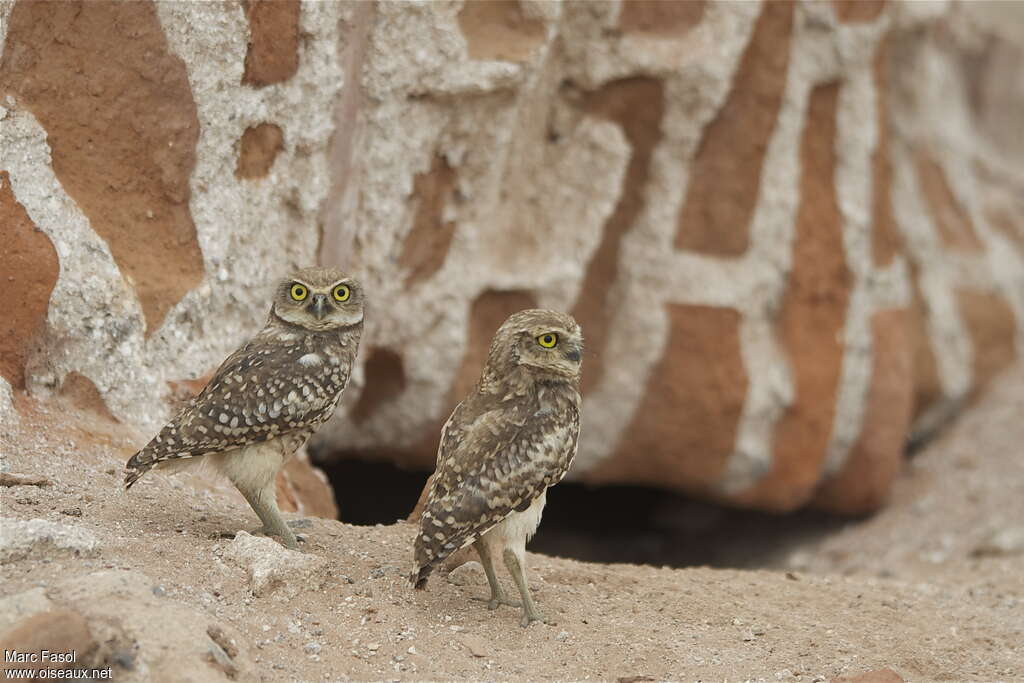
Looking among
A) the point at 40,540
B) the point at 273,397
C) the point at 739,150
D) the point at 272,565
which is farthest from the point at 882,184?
the point at 40,540

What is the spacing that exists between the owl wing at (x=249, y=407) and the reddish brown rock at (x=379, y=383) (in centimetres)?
254

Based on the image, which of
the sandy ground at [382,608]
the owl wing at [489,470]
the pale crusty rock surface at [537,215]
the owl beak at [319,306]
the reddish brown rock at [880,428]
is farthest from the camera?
the reddish brown rock at [880,428]

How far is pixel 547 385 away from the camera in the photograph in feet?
15.3

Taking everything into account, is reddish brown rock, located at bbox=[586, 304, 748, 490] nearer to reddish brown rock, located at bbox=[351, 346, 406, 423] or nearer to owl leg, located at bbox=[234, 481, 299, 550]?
reddish brown rock, located at bbox=[351, 346, 406, 423]

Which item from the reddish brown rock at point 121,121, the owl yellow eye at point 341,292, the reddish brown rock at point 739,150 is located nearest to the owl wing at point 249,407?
the owl yellow eye at point 341,292

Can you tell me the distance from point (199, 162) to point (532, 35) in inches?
80.5

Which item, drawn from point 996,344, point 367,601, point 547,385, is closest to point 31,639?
point 367,601

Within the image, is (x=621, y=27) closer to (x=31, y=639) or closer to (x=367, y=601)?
(x=367, y=601)

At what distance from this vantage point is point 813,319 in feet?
27.4

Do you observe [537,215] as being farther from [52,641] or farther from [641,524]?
[52,641]

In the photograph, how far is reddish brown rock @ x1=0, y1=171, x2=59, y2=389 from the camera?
500 cm

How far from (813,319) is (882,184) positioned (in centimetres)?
116

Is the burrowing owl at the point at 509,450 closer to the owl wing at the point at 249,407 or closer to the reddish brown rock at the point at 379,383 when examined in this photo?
the owl wing at the point at 249,407

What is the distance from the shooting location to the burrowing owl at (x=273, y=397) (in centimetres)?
455
